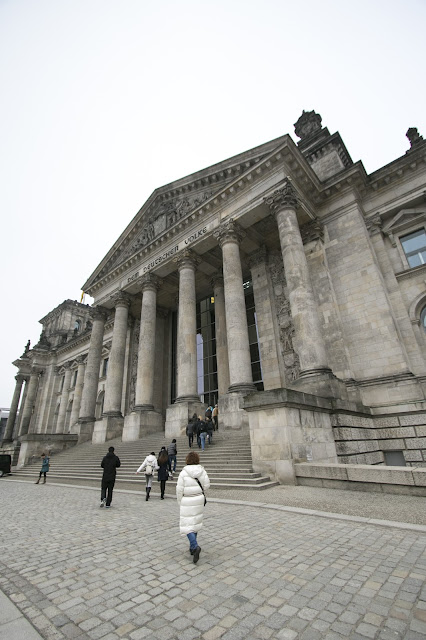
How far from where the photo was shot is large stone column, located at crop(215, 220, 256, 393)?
1588cm

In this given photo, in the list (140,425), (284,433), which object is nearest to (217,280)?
(140,425)

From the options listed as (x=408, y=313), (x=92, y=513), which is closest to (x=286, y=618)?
(x=92, y=513)

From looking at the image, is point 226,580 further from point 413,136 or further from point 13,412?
point 13,412

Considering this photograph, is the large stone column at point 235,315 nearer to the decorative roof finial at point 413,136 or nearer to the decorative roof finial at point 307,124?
the decorative roof finial at point 307,124

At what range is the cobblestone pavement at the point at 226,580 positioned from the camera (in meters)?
2.49

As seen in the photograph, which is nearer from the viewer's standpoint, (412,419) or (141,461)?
(412,419)

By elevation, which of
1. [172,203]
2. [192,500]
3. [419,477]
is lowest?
[419,477]

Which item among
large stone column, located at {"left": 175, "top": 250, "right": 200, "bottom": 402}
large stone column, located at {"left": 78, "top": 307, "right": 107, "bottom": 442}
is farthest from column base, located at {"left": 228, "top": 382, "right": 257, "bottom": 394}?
large stone column, located at {"left": 78, "top": 307, "right": 107, "bottom": 442}

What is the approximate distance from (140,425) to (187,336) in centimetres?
645

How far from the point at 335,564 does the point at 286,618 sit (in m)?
1.31

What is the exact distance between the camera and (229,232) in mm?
18469

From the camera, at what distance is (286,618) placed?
2.54 meters

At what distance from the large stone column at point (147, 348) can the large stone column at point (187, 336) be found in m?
3.29

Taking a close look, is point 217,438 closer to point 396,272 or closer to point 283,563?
point 283,563
